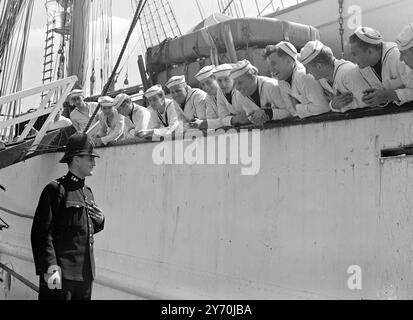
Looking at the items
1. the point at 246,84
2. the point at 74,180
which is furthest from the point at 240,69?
the point at 74,180

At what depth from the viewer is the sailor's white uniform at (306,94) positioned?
124 inches

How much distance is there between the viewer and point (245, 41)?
21.2ft

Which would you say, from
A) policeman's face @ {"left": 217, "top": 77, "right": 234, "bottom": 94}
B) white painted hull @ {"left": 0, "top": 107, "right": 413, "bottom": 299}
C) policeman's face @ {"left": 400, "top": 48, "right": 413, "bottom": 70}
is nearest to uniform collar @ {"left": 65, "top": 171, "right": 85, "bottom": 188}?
white painted hull @ {"left": 0, "top": 107, "right": 413, "bottom": 299}

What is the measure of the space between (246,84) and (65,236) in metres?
1.61

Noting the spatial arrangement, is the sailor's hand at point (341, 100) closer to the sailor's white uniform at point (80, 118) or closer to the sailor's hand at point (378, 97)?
the sailor's hand at point (378, 97)

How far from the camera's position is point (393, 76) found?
2.77 metres

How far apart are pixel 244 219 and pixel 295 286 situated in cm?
62

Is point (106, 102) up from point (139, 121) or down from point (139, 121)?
up

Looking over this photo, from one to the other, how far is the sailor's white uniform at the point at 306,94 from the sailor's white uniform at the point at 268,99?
0.17 metres

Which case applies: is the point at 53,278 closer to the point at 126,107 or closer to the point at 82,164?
the point at 82,164

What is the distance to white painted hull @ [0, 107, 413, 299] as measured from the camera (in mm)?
2756
